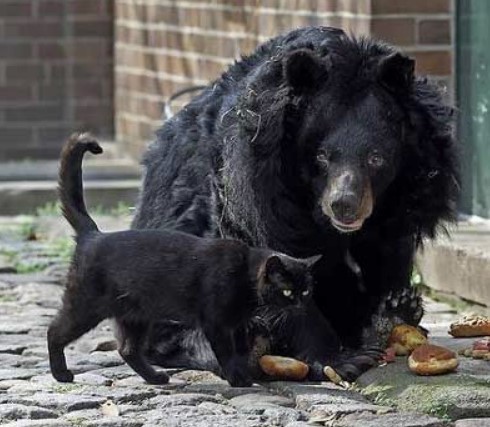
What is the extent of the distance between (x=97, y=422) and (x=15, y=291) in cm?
309

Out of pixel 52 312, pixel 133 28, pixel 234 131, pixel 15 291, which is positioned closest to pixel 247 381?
pixel 234 131

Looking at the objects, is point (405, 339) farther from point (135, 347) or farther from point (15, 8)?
point (15, 8)

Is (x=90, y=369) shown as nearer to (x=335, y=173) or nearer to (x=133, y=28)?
(x=335, y=173)

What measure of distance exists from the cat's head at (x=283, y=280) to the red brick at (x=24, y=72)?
29.4ft

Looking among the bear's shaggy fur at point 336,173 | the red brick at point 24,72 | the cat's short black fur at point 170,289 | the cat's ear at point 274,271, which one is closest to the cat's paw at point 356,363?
the bear's shaggy fur at point 336,173

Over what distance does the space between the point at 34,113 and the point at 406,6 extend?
259 inches

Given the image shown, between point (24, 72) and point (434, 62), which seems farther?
point (24, 72)

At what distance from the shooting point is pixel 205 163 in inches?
249

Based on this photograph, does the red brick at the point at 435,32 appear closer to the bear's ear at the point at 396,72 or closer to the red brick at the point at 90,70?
the bear's ear at the point at 396,72

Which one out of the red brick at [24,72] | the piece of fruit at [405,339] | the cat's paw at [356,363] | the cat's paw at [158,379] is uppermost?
the red brick at [24,72]

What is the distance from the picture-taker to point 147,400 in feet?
18.1

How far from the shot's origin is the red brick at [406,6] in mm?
8203

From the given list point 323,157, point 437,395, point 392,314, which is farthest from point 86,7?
point 437,395

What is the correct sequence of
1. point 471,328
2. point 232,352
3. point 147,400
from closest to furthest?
point 147,400
point 232,352
point 471,328
